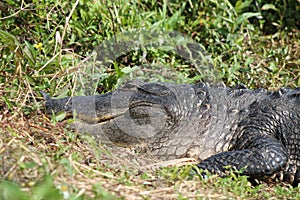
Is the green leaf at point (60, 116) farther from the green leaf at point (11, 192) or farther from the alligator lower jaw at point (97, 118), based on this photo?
the green leaf at point (11, 192)

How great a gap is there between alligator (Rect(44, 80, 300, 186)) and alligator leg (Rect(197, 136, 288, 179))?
91mm

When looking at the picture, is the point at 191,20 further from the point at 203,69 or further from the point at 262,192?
the point at 262,192

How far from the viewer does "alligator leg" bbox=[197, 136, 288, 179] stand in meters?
4.54

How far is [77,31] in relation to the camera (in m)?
6.49

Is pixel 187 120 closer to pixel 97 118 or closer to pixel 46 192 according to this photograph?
pixel 97 118

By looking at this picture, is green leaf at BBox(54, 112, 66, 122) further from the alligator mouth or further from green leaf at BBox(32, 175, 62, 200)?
green leaf at BBox(32, 175, 62, 200)

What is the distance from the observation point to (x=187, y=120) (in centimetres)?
501

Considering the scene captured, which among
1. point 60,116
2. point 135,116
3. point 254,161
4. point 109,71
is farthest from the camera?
point 109,71

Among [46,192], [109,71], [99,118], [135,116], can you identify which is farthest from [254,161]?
[109,71]

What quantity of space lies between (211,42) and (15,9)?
240 cm

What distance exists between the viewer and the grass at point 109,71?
3357mm

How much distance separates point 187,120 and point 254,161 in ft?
2.41

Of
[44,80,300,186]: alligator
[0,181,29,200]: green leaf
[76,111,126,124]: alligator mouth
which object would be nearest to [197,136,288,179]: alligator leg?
[44,80,300,186]: alligator

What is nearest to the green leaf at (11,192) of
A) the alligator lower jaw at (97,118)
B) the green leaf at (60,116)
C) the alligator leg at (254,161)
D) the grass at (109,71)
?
the grass at (109,71)
